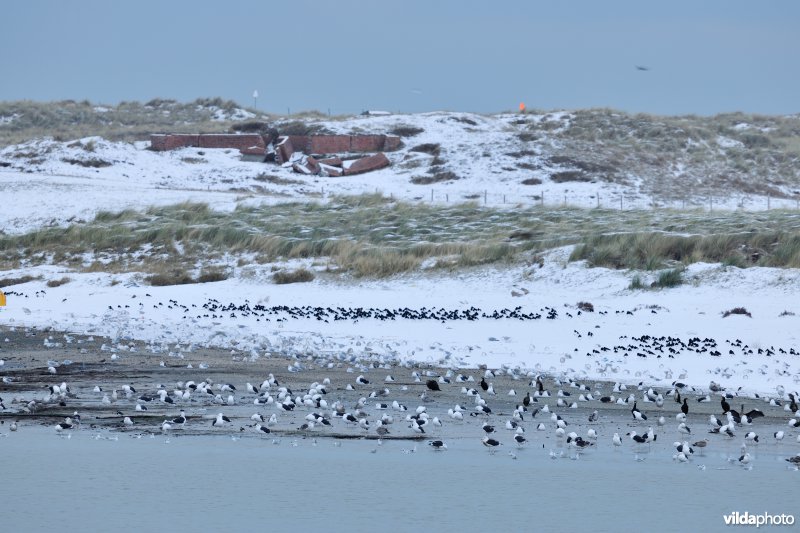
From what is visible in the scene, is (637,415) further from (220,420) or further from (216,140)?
(216,140)

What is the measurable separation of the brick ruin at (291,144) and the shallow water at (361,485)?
47.3m

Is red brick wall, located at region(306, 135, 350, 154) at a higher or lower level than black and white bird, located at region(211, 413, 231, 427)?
Result: higher

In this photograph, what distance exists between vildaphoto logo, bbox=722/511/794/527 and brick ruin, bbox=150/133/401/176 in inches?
1961

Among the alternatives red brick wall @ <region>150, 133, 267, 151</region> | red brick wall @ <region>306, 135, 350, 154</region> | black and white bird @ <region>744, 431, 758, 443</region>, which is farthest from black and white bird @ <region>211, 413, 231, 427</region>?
red brick wall @ <region>150, 133, 267, 151</region>

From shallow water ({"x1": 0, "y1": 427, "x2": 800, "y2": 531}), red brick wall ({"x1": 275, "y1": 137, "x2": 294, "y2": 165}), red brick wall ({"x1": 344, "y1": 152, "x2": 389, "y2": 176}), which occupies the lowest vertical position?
shallow water ({"x1": 0, "y1": 427, "x2": 800, "y2": 531})

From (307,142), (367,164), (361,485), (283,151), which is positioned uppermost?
(307,142)

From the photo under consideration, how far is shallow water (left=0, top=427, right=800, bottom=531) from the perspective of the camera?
10.6 meters

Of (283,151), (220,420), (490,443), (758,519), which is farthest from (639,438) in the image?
(283,151)

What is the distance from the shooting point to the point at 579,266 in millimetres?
28062

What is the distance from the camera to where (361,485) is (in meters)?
11.8

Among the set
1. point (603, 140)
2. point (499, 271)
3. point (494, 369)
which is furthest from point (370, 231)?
point (603, 140)

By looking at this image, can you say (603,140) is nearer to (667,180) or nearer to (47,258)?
(667,180)

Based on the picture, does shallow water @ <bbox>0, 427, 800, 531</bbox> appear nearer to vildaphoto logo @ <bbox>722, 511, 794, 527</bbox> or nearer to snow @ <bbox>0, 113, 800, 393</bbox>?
vildaphoto logo @ <bbox>722, 511, 794, 527</bbox>

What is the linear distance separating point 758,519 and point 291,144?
53850 millimetres
